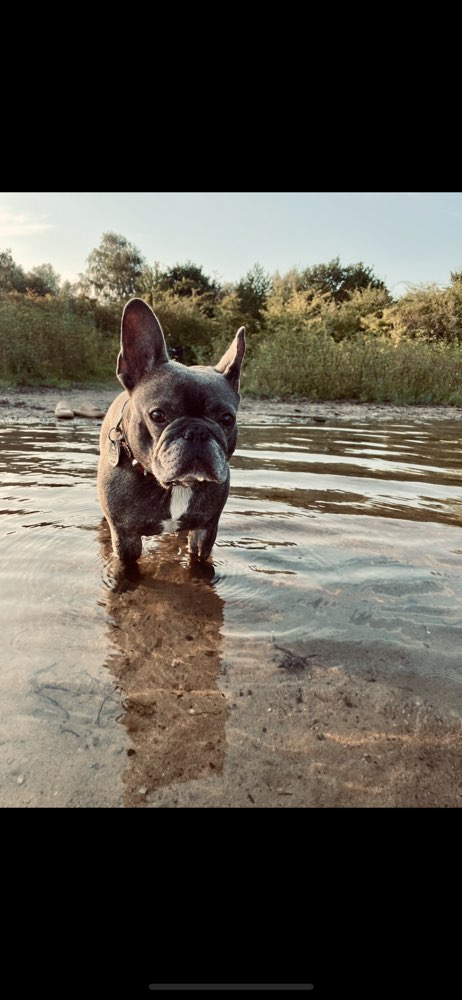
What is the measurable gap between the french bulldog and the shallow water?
0.45 m

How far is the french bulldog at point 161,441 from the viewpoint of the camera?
3.09 meters

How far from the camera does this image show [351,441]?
10.5m

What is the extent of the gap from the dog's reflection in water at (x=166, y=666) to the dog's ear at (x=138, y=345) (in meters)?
1.23

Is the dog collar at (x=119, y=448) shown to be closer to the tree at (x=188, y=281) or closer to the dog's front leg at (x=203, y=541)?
the dog's front leg at (x=203, y=541)

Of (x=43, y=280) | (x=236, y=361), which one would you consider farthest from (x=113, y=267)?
(x=236, y=361)

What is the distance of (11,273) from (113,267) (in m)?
8.87

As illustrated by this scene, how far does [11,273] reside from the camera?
38188 mm

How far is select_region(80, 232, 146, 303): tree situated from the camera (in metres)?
43.7

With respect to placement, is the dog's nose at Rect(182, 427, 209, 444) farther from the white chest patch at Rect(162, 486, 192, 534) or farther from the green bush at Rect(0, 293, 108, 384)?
the green bush at Rect(0, 293, 108, 384)

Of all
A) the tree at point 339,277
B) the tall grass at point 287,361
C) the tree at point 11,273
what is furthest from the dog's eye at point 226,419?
the tree at point 339,277

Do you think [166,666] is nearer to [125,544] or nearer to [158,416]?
[125,544]
